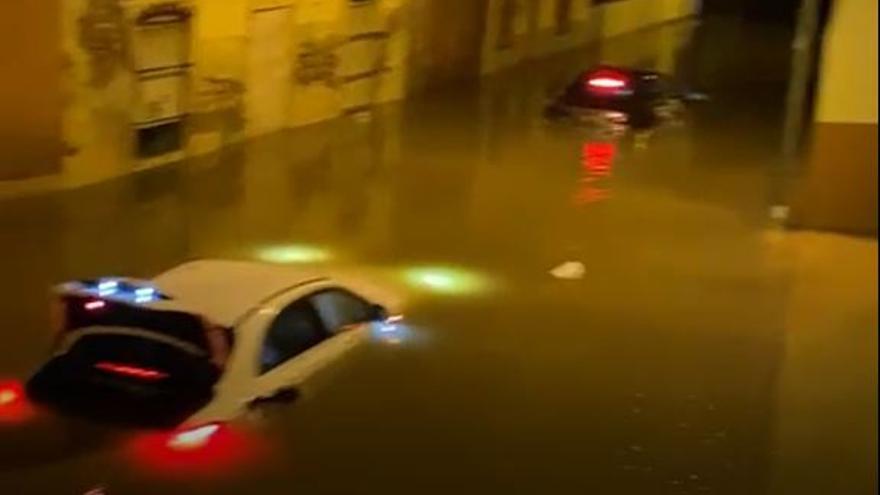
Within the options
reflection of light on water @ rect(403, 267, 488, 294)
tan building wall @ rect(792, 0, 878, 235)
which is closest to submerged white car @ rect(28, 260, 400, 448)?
reflection of light on water @ rect(403, 267, 488, 294)

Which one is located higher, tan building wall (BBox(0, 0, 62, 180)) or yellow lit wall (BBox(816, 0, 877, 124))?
yellow lit wall (BBox(816, 0, 877, 124))

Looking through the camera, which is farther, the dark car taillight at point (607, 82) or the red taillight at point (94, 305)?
the dark car taillight at point (607, 82)

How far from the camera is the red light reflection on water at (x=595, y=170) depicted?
149cm

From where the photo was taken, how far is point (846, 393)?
67cm

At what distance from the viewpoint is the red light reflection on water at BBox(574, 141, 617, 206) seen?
4.90ft

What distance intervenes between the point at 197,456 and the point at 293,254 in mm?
344

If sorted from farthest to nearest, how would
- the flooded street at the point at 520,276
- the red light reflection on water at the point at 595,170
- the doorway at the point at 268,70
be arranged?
the doorway at the point at 268,70, the red light reflection on water at the point at 595,170, the flooded street at the point at 520,276

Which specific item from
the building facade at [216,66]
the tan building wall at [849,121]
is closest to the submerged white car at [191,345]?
the building facade at [216,66]

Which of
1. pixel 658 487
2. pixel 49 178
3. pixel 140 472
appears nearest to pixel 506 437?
pixel 658 487

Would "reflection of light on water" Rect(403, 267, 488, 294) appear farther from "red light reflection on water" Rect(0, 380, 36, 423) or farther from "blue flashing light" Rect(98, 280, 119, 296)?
"red light reflection on water" Rect(0, 380, 36, 423)

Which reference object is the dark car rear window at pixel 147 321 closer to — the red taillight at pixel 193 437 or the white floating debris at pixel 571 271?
the red taillight at pixel 193 437

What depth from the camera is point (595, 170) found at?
1.55 m

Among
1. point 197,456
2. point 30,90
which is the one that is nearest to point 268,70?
point 30,90

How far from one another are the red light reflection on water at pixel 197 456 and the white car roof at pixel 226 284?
0.37 ft
